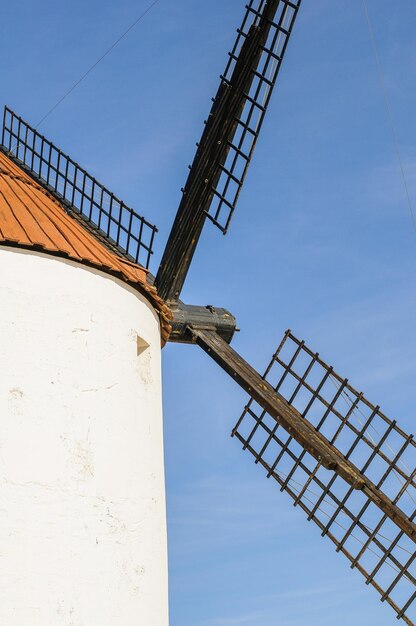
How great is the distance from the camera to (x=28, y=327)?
21.0 feet

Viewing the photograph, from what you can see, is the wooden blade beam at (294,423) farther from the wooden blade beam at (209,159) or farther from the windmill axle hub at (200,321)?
the wooden blade beam at (209,159)

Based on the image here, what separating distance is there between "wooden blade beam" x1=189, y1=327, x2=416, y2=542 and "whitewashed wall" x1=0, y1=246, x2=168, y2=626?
5.22 feet

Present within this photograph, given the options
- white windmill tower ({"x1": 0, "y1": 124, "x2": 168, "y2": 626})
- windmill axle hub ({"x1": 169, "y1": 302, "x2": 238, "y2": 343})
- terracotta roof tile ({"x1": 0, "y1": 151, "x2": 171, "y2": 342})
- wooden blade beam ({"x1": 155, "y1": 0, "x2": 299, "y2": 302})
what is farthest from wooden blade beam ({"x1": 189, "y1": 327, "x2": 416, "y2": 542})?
white windmill tower ({"x1": 0, "y1": 124, "x2": 168, "y2": 626})

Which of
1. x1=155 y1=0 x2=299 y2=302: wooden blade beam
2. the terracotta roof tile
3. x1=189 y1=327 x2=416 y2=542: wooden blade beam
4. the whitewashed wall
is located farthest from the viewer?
x1=155 y1=0 x2=299 y2=302: wooden blade beam

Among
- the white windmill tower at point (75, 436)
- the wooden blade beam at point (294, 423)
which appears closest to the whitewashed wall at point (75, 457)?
the white windmill tower at point (75, 436)

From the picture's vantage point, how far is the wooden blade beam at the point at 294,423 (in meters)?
8.04

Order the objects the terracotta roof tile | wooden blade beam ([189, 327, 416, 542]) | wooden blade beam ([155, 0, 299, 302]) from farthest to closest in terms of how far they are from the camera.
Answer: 1. wooden blade beam ([155, 0, 299, 302])
2. wooden blade beam ([189, 327, 416, 542])
3. the terracotta roof tile

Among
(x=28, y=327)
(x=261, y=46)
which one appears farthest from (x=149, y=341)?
(x=261, y=46)

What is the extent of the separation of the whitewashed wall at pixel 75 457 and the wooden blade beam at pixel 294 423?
62.6 inches

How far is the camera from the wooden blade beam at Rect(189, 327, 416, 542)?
8.04 meters

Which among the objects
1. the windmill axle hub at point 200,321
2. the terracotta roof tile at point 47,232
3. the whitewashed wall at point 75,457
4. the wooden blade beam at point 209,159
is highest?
the wooden blade beam at point 209,159

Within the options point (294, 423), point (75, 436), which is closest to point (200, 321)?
point (294, 423)

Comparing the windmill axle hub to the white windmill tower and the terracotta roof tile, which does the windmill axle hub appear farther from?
the white windmill tower

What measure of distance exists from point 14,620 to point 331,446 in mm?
3597
